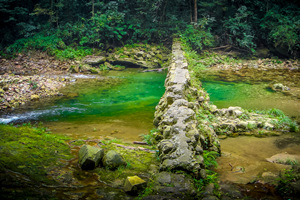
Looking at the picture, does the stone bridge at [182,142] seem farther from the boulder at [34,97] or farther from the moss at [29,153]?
the boulder at [34,97]

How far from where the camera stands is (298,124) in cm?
660

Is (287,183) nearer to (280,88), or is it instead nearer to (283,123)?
(283,123)

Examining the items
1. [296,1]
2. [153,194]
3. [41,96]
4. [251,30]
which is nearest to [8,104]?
[41,96]

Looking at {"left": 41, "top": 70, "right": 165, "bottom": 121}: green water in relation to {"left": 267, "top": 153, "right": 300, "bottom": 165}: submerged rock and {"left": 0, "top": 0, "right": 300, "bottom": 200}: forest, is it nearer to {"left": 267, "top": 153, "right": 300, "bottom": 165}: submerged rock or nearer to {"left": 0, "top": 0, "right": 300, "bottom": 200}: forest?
{"left": 0, "top": 0, "right": 300, "bottom": 200}: forest

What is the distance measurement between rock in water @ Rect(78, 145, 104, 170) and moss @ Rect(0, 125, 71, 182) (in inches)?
14.1

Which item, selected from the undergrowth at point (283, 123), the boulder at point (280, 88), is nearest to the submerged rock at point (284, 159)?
the undergrowth at point (283, 123)

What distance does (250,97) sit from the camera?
9.75 m

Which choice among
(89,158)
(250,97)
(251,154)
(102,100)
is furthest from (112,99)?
(89,158)

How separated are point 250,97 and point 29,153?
9.21 meters

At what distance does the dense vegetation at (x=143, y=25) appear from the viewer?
17.0 metres

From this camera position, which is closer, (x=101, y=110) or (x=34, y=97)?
(x=101, y=110)

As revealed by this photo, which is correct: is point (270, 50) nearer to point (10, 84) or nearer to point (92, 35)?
point (92, 35)

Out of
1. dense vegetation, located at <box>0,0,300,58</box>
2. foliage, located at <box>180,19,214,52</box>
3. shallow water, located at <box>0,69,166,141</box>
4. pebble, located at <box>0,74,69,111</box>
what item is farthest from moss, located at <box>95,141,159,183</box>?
foliage, located at <box>180,19,214,52</box>

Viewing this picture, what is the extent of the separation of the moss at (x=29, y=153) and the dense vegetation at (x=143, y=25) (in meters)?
13.8
